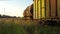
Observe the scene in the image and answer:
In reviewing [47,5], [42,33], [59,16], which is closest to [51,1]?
[47,5]

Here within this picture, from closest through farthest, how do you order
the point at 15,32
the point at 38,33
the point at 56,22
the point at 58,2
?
1. the point at 38,33
2. the point at 15,32
3. the point at 56,22
4. the point at 58,2

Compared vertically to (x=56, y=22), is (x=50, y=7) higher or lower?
higher

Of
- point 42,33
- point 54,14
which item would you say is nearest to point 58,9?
point 54,14

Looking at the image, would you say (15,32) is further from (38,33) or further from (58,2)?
(58,2)

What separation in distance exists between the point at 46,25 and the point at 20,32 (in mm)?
1516

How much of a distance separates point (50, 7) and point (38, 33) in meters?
2.35

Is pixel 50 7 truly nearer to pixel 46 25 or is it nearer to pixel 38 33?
pixel 46 25

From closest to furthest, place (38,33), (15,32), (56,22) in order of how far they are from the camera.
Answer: (38,33), (15,32), (56,22)

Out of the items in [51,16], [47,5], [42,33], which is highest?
[47,5]

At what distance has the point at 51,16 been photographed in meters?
7.99

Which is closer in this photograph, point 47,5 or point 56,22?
point 56,22

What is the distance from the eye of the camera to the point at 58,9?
7867mm

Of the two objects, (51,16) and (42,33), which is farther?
(51,16)

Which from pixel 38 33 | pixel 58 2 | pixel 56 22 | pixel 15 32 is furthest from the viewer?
pixel 58 2
